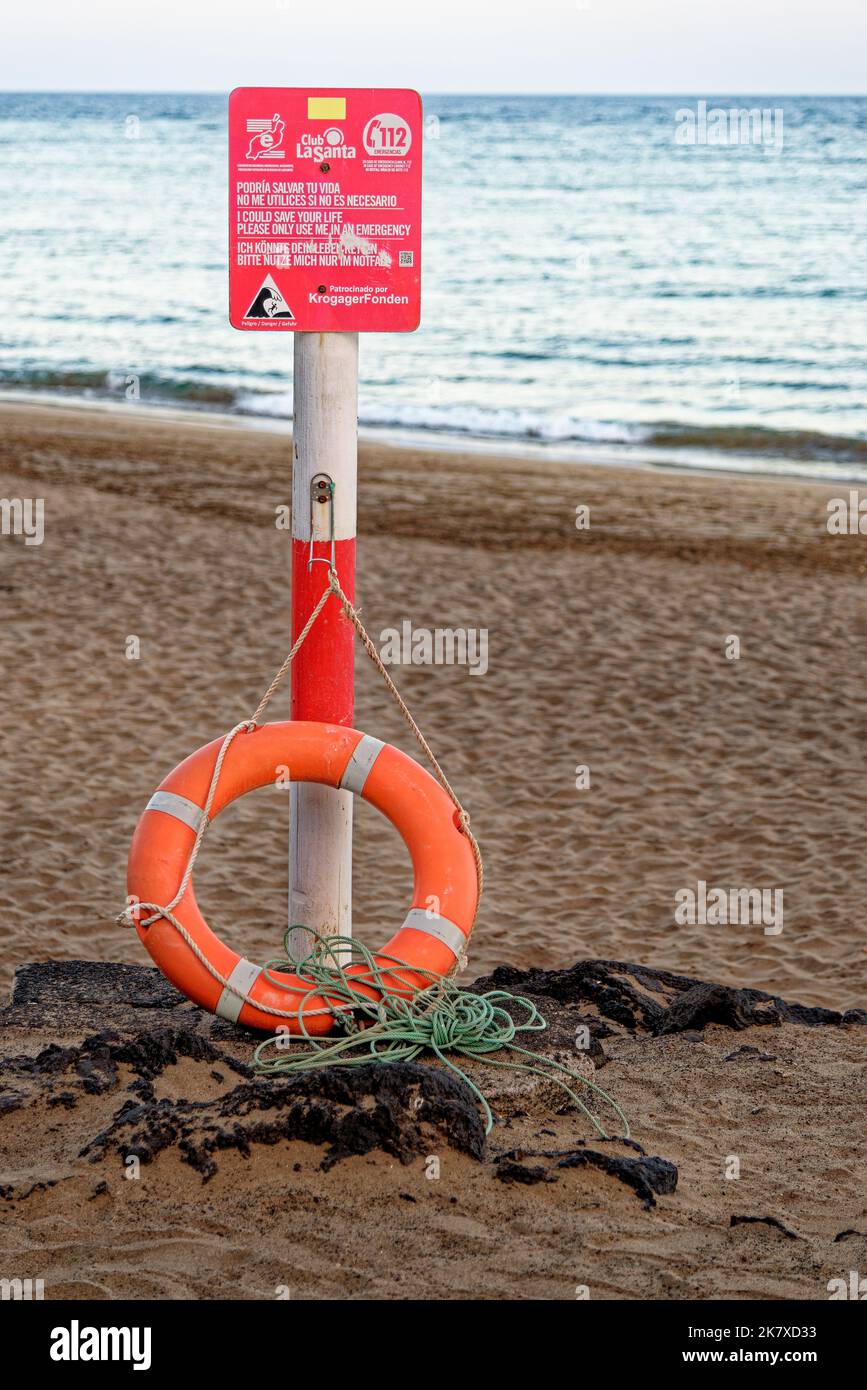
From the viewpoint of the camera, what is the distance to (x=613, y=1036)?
3707 millimetres

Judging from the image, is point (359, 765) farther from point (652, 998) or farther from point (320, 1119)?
point (652, 998)

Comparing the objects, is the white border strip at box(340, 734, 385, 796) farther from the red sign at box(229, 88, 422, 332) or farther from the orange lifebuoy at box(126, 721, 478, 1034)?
the red sign at box(229, 88, 422, 332)

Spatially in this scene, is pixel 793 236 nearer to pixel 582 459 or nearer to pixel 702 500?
pixel 582 459

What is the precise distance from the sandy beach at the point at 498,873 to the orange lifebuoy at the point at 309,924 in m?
0.16

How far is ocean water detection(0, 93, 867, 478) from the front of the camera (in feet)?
51.9

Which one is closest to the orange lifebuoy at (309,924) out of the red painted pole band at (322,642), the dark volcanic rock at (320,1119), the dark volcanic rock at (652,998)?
the red painted pole band at (322,642)

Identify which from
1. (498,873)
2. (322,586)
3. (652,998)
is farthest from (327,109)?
(498,873)

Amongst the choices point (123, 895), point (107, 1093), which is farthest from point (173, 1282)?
point (123, 895)

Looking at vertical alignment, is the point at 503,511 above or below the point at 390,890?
above

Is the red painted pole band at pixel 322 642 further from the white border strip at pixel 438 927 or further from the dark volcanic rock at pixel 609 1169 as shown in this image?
the dark volcanic rock at pixel 609 1169

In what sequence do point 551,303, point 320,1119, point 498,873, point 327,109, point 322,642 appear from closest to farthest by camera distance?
point 320,1119
point 327,109
point 322,642
point 498,873
point 551,303

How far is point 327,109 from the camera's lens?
10.3 ft

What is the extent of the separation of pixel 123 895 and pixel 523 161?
4143cm

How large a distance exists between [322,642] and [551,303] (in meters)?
20.1
